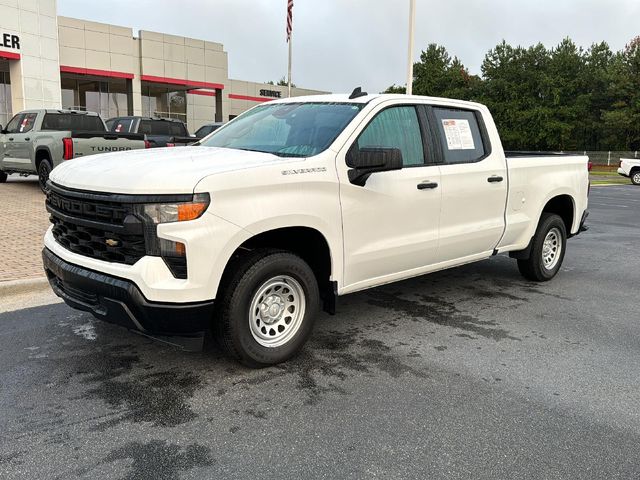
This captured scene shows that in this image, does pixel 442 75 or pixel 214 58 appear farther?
pixel 442 75

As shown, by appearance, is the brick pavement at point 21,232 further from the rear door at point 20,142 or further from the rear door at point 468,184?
the rear door at point 468,184

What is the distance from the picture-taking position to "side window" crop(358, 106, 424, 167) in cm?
463

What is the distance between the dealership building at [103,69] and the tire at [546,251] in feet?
98.4

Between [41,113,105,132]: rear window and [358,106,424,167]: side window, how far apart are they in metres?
11.3

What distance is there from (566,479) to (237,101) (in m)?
48.6

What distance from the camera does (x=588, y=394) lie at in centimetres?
379

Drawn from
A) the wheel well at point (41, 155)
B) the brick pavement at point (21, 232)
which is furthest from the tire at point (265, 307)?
the wheel well at point (41, 155)

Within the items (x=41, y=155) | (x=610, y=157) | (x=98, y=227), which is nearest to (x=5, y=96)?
(x=41, y=155)

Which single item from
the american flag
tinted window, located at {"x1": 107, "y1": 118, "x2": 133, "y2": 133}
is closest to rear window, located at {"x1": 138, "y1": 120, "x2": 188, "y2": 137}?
tinted window, located at {"x1": 107, "y1": 118, "x2": 133, "y2": 133}

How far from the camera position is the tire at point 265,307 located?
148 inches

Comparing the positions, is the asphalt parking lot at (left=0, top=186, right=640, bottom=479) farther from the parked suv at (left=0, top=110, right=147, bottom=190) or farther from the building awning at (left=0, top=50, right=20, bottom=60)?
the building awning at (left=0, top=50, right=20, bottom=60)

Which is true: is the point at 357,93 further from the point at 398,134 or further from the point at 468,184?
the point at 468,184

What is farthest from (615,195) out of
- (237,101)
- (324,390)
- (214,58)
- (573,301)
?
(237,101)

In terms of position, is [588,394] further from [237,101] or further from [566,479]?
[237,101]
